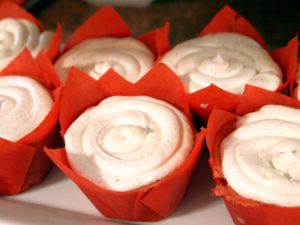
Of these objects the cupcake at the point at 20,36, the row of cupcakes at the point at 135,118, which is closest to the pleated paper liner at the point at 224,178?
the row of cupcakes at the point at 135,118

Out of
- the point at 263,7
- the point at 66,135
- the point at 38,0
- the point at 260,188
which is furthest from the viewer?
the point at 38,0

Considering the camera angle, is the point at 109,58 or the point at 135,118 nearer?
the point at 135,118

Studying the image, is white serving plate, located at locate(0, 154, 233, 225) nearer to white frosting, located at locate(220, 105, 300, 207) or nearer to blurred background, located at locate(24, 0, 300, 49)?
white frosting, located at locate(220, 105, 300, 207)

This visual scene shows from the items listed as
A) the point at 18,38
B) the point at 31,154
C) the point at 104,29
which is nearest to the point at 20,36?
the point at 18,38

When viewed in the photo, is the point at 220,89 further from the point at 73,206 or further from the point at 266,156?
the point at 73,206

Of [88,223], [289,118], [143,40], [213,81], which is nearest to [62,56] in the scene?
[143,40]

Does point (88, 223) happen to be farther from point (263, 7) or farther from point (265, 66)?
point (263, 7)

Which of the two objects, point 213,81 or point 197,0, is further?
point 197,0
